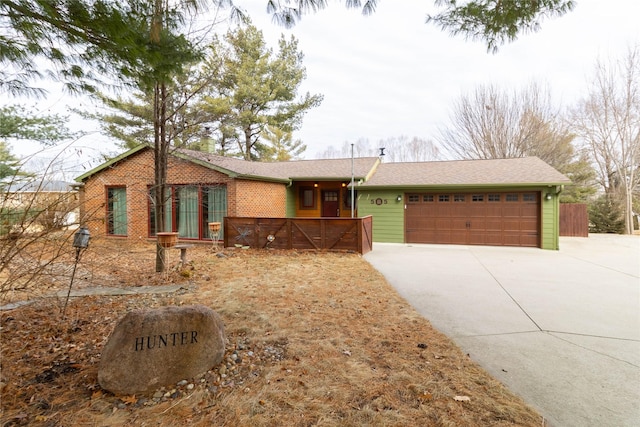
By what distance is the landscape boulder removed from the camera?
236 centimetres

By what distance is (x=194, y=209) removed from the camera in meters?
10.9

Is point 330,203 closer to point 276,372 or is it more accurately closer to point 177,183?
point 177,183

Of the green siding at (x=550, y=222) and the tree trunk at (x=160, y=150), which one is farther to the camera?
the green siding at (x=550, y=222)

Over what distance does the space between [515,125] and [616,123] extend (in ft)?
16.9

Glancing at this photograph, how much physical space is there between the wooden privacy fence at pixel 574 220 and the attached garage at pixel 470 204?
4149mm

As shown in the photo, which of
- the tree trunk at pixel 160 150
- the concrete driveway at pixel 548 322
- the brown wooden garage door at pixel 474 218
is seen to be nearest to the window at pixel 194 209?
the tree trunk at pixel 160 150

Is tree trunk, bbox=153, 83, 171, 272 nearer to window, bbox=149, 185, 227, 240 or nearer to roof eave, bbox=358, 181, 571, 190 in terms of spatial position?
window, bbox=149, 185, 227, 240

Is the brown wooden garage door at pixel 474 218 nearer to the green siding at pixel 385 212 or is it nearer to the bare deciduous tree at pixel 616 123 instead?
the green siding at pixel 385 212

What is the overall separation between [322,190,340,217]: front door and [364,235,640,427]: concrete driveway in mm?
6168

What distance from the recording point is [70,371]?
2635 millimetres

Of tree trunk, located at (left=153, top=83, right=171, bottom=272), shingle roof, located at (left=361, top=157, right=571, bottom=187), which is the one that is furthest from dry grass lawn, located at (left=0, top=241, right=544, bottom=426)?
shingle roof, located at (left=361, top=157, right=571, bottom=187)

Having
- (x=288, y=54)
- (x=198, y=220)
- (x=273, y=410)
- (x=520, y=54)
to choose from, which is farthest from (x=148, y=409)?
(x=288, y=54)

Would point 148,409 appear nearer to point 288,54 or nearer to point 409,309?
point 409,309

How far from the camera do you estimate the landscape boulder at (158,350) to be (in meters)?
2.36
